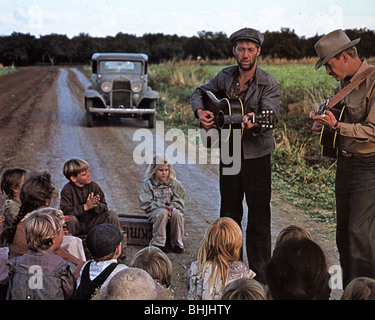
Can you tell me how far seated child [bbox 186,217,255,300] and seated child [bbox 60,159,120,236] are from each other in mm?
1686

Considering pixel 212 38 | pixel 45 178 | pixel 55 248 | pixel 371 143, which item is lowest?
pixel 55 248

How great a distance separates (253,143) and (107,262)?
5.39 feet

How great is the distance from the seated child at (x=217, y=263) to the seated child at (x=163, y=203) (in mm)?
1795

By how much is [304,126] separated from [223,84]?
6684 millimetres

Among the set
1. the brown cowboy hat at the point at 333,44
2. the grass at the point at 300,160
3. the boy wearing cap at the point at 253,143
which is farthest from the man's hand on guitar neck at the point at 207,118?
the grass at the point at 300,160

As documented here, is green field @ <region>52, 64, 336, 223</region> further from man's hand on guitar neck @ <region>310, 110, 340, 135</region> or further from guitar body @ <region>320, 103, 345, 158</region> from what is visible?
man's hand on guitar neck @ <region>310, 110, 340, 135</region>

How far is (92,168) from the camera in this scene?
30.7ft

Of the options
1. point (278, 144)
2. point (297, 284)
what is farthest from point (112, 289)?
point (278, 144)

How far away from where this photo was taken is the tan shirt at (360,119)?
386 centimetres

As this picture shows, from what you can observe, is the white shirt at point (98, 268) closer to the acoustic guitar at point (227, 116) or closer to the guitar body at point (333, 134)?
the acoustic guitar at point (227, 116)

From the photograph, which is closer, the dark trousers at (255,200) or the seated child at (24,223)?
the seated child at (24,223)

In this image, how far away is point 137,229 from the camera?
5.59 meters

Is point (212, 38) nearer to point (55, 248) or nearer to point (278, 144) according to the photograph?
point (278, 144)
